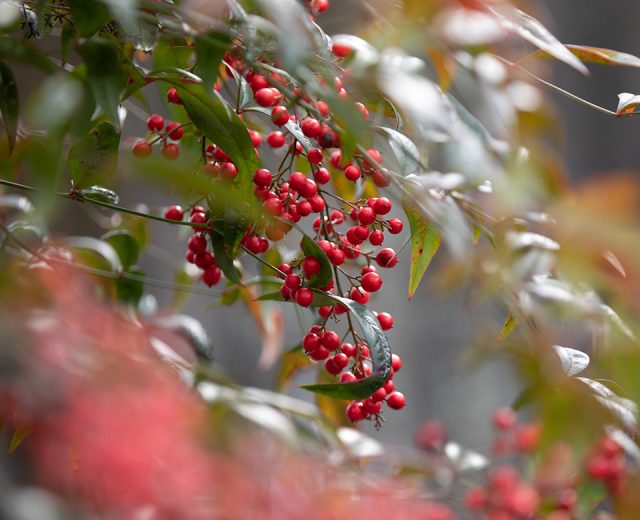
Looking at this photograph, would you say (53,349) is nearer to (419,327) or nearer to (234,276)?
(234,276)

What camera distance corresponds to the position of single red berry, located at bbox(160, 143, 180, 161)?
69 cm

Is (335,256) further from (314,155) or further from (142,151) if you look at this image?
(142,151)

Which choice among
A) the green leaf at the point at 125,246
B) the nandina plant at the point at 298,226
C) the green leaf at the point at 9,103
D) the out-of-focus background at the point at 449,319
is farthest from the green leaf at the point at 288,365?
the out-of-focus background at the point at 449,319

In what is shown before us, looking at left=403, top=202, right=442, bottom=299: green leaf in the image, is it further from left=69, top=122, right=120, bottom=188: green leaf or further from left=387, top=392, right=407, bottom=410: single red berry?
left=69, top=122, right=120, bottom=188: green leaf

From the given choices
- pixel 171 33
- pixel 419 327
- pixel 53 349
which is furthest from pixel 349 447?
pixel 419 327

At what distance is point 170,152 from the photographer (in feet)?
2.29

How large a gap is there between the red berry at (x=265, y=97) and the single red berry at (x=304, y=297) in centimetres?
13

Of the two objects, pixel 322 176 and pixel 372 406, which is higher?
pixel 322 176

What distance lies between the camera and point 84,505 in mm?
336

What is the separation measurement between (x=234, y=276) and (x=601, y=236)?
357 millimetres

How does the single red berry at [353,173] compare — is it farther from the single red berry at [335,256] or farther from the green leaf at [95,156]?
the green leaf at [95,156]

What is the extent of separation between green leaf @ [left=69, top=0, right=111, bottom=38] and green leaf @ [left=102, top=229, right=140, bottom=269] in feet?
1.34

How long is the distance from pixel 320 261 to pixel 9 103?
0.23 meters

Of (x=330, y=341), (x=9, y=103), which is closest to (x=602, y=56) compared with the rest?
(x=330, y=341)
